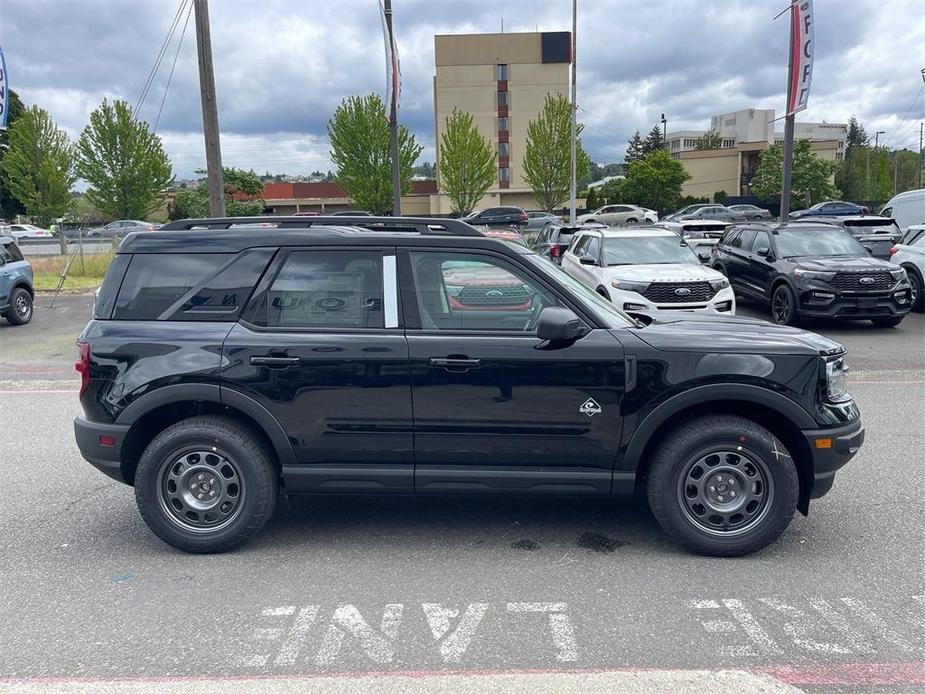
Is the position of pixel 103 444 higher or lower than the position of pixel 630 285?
lower

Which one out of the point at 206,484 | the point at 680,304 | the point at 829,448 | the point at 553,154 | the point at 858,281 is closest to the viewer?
the point at 829,448

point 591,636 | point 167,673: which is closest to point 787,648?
point 591,636

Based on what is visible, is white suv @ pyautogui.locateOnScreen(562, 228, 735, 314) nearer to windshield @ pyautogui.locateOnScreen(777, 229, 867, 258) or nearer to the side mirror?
windshield @ pyautogui.locateOnScreen(777, 229, 867, 258)

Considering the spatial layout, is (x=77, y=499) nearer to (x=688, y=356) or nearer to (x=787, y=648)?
(x=688, y=356)

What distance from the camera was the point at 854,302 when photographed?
11734 mm

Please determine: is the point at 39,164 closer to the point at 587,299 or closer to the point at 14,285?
Answer: the point at 14,285

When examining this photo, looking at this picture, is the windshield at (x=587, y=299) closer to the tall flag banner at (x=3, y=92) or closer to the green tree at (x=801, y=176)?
the tall flag banner at (x=3, y=92)

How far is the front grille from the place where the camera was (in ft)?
34.9

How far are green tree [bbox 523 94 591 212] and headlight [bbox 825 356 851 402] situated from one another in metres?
41.8

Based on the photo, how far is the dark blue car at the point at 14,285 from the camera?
Answer: 44.8 feet

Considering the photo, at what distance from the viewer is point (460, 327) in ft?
13.9

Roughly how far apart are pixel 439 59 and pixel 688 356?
73.6 m

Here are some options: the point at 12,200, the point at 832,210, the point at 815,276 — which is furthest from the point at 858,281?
the point at 12,200

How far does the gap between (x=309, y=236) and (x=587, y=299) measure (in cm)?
169
